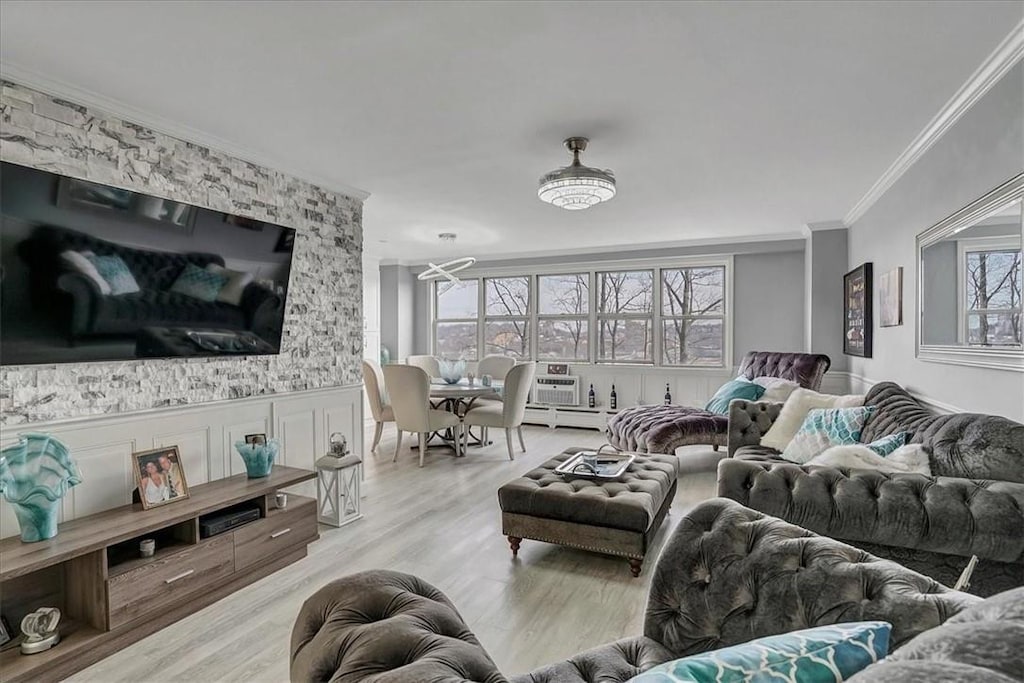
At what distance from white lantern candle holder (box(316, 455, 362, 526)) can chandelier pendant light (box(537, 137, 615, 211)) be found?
220cm

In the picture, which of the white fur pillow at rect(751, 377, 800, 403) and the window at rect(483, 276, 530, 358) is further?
the window at rect(483, 276, 530, 358)

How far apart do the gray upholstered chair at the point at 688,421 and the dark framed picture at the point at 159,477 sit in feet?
11.4

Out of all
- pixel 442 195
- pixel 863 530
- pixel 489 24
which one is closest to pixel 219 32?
pixel 489 24

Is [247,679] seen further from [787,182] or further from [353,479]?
[787,182]

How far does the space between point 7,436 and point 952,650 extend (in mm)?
3081

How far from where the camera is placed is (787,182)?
3910mm

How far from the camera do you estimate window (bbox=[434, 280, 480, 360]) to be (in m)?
7.91

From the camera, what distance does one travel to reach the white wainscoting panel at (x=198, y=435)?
7.98 feet

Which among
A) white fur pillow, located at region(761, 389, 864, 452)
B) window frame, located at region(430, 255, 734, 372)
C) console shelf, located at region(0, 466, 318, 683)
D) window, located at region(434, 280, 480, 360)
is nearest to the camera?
console shelf, located at region(0, 466, 318, 683)

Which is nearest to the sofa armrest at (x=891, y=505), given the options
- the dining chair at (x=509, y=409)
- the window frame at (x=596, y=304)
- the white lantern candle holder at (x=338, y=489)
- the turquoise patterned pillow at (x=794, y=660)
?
the turquoise patterned pillow at (x=794, y=660)

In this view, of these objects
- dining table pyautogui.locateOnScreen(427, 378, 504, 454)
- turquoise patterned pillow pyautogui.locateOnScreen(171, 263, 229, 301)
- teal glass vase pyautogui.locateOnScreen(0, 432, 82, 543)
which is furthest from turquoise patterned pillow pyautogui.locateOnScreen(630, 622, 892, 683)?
dining table pyautogui.locateOnScreen(427, 378, 504, 454)

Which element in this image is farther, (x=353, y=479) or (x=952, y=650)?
(x=353, y=479)

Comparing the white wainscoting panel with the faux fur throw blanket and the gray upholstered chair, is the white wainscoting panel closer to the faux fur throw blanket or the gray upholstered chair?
the gray upholstered chair

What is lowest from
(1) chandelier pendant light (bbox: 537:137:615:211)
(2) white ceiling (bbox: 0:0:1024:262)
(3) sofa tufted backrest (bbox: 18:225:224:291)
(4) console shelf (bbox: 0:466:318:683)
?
(4) console shelf (bbox: 0:466:318:683)
